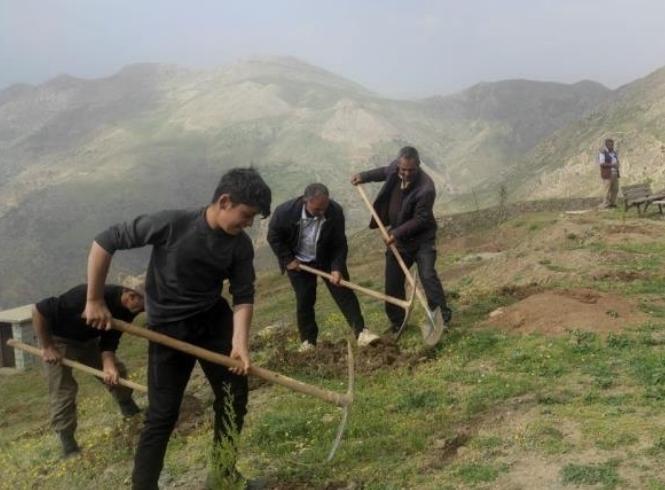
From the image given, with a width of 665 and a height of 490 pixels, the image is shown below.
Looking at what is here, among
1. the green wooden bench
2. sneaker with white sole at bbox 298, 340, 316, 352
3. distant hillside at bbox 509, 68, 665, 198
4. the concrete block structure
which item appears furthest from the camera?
distant hillside at bbox 509, 68, 665, 198

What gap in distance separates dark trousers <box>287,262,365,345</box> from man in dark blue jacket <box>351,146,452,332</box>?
0.52m

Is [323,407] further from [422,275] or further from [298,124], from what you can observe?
[298,124]

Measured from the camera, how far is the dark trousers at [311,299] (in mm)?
8023

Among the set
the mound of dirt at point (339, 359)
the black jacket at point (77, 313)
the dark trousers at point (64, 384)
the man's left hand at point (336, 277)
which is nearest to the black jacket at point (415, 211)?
the man's left hand at point (336, 277)

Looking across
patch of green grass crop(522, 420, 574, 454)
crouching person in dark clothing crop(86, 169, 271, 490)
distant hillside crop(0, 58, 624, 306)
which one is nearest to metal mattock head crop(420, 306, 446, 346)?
patch of green grass crop(522, 420, 574, 454)

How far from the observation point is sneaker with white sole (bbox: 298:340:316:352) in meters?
8.29

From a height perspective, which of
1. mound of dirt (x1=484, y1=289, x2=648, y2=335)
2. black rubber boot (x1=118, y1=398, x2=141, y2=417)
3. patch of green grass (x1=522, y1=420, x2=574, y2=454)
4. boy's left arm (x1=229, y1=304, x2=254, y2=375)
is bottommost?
black rubber boot (x1=118, y1=398, x2=141, y2=417)

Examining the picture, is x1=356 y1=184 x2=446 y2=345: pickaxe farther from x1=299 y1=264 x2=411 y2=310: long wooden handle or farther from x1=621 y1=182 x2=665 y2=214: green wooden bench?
x1=621 y1=182 x2=665 y2=214: green wooden bench

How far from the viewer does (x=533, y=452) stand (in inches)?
187

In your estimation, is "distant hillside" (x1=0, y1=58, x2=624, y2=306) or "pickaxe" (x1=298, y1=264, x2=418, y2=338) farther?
"distant hillside" (x1=0, y1=58, x2=624, y2=306)

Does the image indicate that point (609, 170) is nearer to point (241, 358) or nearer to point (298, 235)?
point (298, 235)

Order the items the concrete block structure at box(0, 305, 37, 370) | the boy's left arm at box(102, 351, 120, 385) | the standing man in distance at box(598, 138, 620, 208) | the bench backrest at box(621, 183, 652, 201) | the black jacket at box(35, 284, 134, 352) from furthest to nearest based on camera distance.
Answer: the standing man in distance at box(598, 138, 620, 208) < the bench backrest at box(621, 183, 652, 201) < the concrete block structure at box(0, 305, 37, 370) < the boy's left arm at box(102, 351, 120, 385) < the black jacket at box(35, 284, 134, 352)

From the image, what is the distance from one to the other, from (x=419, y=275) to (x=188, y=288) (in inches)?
171

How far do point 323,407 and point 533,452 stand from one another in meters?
2.31
